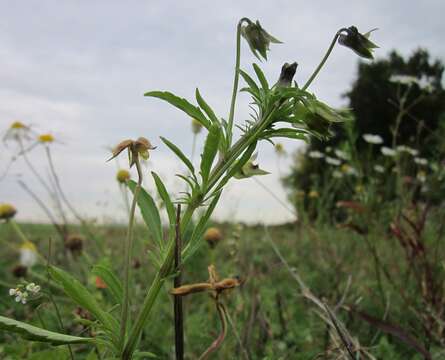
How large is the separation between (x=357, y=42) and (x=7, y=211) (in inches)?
83.8

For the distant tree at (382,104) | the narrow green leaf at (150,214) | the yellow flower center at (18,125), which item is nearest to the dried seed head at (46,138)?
the yellow flower center at (18,125)

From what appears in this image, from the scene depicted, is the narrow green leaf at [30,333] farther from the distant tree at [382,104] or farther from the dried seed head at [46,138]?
the distant tree at [382,104]

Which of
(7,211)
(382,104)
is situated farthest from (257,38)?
(382,104)

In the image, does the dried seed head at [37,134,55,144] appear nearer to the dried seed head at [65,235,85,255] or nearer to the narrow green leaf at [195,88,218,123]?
the dried seed head at [65,235,85,255]

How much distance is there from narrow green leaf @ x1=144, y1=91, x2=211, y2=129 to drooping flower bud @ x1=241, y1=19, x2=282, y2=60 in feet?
0.60

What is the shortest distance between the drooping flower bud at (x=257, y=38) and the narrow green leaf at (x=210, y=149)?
0.74ft

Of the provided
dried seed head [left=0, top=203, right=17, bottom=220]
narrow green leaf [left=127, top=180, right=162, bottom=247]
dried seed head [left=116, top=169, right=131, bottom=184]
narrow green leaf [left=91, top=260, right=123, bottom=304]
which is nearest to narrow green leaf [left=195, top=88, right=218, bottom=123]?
narrow green leaf [left=127, top=180, right=162, bottom=247]

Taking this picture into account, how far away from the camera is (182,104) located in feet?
2.64

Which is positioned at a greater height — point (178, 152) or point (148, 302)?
point (178, 152)

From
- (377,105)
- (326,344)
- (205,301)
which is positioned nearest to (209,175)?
(326,344)

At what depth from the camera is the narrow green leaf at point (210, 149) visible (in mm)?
752

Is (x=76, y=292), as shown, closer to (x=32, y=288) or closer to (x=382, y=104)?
(x=32, y=288)

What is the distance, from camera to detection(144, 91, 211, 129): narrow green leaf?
2.61 ft

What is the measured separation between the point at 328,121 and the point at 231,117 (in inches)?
6.5
